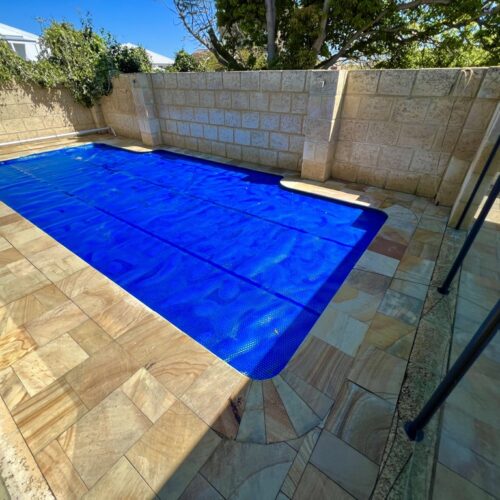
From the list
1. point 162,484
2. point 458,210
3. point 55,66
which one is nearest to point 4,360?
point 162,484

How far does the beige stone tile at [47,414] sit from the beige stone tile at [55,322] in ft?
1.97

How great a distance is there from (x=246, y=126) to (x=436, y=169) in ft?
14.4

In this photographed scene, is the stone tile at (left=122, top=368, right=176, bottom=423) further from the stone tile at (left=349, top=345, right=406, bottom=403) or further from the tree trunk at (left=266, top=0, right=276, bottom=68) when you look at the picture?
the tree trunk at (left=266, top=0, right=276, bottom=68)

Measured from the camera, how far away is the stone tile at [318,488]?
5.31 feet

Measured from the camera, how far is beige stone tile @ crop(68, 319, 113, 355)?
253cm

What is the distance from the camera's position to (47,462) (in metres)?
1.78

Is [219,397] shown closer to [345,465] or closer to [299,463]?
[299,463]

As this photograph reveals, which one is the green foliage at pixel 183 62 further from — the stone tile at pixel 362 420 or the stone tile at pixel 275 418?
the stone tile at pixel 362 420

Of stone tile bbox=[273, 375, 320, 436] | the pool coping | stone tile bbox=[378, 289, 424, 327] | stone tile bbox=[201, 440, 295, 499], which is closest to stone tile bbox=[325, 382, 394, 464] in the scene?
A: the pool coping

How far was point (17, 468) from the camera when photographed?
5.74ft

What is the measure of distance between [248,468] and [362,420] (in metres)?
0.88

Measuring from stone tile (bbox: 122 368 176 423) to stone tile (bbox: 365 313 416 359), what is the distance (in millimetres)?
1866

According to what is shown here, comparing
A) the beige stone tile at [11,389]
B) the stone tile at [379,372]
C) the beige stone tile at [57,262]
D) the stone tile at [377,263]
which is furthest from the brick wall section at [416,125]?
the beige stone tile at [11,389]

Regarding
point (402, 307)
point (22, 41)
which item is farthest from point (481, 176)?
point (22, 41)
